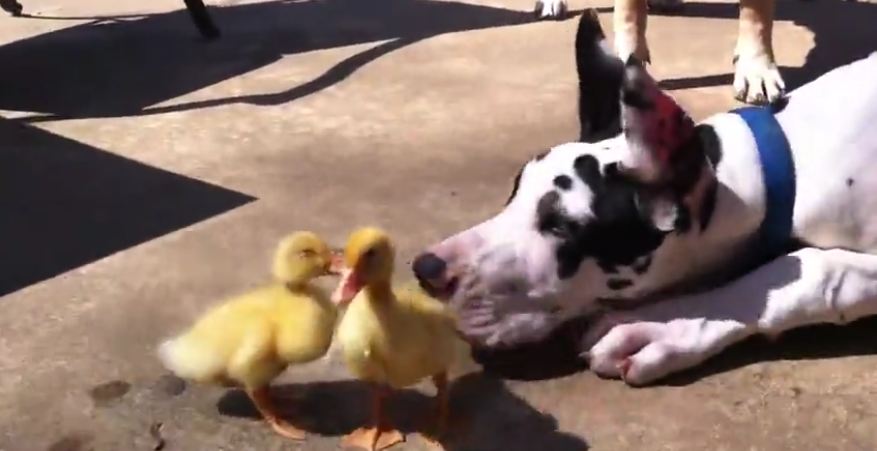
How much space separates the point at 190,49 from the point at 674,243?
2197 mm

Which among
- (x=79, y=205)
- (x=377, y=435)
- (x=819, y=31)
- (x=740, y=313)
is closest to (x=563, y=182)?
(x=740, y=313)

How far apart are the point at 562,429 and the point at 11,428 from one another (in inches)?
26.3

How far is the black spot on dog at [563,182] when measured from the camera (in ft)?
4.98

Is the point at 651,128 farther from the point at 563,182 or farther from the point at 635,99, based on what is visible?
the point at 563,182

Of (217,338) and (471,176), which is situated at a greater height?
(217,338)

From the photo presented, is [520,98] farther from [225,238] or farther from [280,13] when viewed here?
[280,13]

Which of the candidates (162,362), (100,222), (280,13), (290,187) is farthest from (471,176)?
(280,13)

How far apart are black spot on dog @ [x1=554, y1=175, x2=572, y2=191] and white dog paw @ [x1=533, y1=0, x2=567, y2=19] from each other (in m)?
2.01

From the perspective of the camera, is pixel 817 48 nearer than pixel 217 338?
No

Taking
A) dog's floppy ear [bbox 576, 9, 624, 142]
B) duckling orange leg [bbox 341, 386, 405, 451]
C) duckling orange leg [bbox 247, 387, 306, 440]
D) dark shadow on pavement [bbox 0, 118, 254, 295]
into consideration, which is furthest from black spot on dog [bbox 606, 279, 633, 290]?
dark shadow on pavement [bbox 0, 118, 254, 295]

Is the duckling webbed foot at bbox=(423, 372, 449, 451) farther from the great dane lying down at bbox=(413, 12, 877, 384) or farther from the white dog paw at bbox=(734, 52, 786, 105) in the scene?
the white dog paw at bbox=(734, 52, 786, 105)

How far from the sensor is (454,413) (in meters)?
1.45

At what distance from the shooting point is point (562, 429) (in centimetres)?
142

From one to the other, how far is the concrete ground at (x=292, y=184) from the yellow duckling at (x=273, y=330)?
10cm
